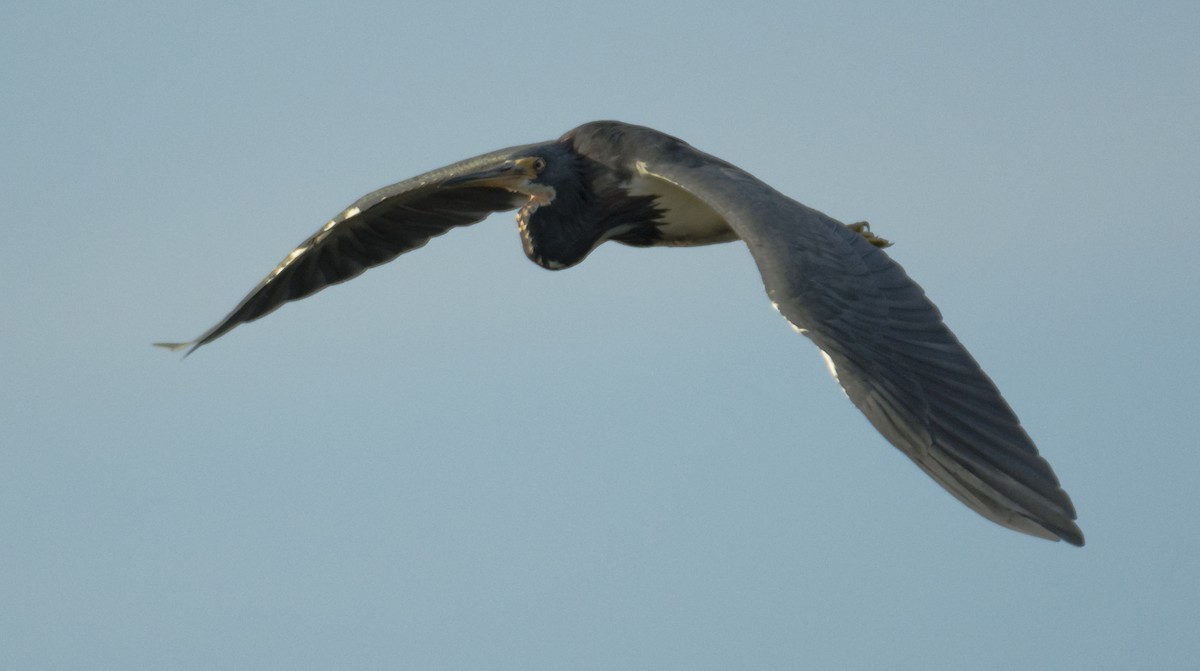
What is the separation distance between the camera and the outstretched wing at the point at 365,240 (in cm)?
1083

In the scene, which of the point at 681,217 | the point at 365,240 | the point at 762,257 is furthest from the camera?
the point at 365,240

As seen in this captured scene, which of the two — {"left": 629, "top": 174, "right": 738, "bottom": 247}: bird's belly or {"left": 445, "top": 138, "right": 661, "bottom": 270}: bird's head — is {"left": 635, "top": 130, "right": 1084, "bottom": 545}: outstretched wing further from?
{"left": 445, "top": 138, "right": 661, "bottom": 270}: bird's head

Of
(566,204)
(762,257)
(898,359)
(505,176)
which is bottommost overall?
(898,359)

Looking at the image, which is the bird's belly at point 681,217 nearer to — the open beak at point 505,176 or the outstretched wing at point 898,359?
the open beak at point 505,176

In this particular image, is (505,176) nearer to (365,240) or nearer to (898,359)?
(365,240)

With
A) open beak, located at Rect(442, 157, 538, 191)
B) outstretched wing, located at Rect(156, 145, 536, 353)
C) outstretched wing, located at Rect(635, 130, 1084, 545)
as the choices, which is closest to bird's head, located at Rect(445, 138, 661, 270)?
open beak, located at Rect(442, 157, 538, 191)

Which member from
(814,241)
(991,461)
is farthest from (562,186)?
(991,461)

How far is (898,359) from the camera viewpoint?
809cm

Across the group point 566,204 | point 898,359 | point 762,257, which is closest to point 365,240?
point 566,204

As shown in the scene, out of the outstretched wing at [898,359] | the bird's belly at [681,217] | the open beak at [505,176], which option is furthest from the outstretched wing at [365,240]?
the outstretched wing at [898,359]

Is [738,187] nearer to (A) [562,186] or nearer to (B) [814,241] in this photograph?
(B) [814,241]

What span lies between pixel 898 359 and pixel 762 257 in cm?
74

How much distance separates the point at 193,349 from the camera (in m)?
10.7

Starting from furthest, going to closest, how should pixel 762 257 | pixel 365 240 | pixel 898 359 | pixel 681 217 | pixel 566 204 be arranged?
pixel 365 240
pixel 681 217
pixel 566 204
pixel 762 257
pixel 898 359
